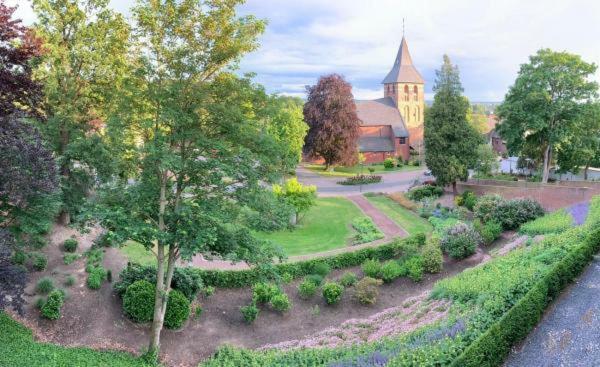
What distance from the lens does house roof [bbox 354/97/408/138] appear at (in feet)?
215

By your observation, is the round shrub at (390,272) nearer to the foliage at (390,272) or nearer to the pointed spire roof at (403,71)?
the foliage at (390,272)

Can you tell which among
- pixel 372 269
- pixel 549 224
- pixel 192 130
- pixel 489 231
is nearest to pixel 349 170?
pixel 489 231

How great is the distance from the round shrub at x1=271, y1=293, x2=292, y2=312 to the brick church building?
44.9 metres

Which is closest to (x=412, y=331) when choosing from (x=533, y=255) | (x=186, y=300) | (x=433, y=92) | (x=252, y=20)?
(x=533, y=255)

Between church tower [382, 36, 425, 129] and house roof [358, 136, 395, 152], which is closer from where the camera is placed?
house roof [358, 136, 395, 152]

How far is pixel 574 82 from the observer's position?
33500 mm

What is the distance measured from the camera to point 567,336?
11531mm

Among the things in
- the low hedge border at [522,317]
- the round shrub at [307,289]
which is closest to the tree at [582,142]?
the low hedge border at [522,317]

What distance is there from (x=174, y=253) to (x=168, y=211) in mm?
1514

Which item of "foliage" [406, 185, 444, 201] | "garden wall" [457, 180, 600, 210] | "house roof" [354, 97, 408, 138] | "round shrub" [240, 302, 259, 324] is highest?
"house roof" [354, 97, 408, 138]

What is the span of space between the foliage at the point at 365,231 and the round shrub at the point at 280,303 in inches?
350

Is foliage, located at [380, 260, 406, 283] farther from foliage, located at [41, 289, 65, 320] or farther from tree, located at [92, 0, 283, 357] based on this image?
foliage, located at [41, 289, 65, 320]

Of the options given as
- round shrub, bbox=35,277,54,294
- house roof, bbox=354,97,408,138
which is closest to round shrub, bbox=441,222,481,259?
round shrub, bbox=35,277,54,294

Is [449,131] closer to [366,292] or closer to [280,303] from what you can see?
[366,292]
